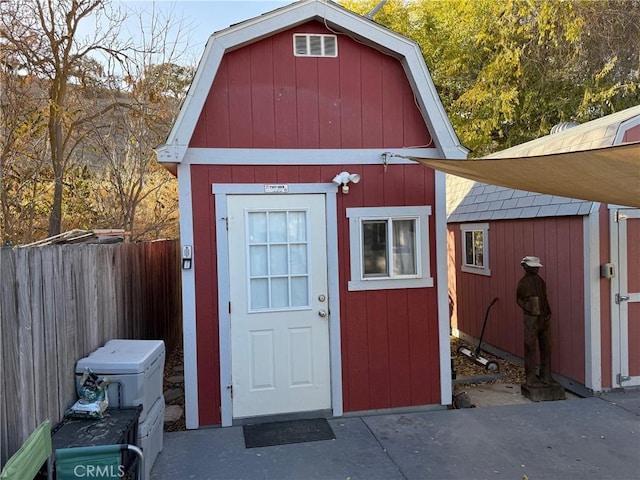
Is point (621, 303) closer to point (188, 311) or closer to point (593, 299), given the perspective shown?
point (593, 299)

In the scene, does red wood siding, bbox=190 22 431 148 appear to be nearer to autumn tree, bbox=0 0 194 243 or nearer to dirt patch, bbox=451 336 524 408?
dirt patch, bbox=451 336 524 408

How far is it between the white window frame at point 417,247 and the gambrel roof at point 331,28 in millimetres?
703

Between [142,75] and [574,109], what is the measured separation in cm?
1094

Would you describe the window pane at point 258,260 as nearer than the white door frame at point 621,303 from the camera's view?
Yes

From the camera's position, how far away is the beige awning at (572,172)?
3.01 meters

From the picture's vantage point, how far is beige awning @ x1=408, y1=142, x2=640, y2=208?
3.01m

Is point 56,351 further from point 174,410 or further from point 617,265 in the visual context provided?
point 617,265

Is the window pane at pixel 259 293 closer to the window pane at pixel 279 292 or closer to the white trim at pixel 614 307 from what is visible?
the window pane at pixel 279 292

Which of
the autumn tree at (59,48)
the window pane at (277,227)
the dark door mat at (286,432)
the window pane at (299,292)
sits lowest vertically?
the dark door mat at (286,432)

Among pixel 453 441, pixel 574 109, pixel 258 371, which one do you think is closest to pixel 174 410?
pixel 258 371

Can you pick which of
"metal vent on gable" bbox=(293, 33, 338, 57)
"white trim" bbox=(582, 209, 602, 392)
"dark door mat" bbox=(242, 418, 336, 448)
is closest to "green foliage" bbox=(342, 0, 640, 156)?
"white trim" bbox=(582, 209, 602, 392)

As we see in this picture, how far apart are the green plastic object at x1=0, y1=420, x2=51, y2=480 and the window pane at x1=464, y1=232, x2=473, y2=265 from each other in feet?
22.1

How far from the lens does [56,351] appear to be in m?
2.88

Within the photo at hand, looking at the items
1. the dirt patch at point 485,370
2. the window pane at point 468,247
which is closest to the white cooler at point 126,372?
the dirt patch at point 485,370
